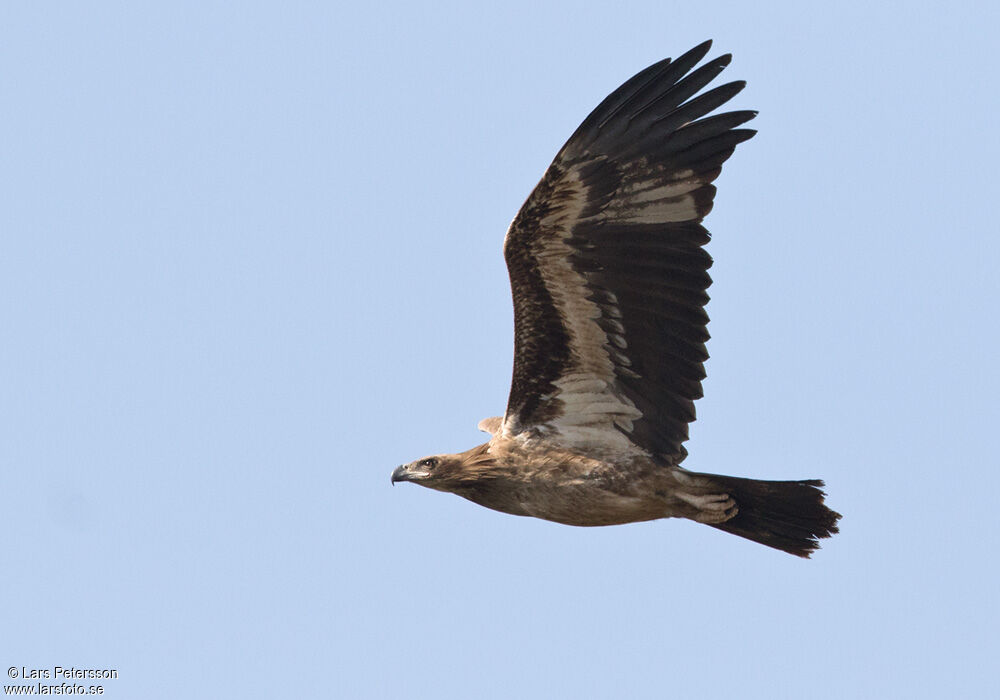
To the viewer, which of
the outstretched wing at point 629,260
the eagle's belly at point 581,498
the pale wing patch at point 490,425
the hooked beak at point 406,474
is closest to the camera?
the outstretched wing at point 629,260

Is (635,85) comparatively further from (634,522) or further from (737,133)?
(634,522)

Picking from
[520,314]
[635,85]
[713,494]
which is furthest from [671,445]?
[635,85]

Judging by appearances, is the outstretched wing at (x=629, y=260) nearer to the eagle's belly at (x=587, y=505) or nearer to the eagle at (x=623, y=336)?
the eagle at (x=623, y=336)

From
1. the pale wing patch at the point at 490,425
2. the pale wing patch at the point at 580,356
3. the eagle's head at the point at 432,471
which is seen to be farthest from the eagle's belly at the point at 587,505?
the pale wing patch at the point at 490,425

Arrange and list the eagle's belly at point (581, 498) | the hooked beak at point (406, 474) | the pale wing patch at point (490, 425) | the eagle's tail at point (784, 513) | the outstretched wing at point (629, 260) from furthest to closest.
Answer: the pale wing patch at point (490, 425) < the hooked beak at point (406, 474) < the eagle's tail at point (784, 513) < the eagle's belly at point (581, 498) < the outstretched wing at point (629, 260)

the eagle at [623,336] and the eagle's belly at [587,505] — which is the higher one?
the eagle at [623,336]

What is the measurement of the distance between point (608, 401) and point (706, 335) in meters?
0.85

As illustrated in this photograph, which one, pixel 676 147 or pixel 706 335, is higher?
pixel 676 147

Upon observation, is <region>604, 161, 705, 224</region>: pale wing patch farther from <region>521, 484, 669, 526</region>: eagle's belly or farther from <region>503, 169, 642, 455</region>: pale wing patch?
<region>521, 484, 669, 526</region>: eagle's belly

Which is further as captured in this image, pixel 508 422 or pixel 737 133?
pixel 508 422

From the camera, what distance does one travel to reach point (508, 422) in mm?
14359

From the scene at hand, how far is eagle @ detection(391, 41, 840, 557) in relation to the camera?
13.5 metres

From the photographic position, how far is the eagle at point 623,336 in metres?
13.5

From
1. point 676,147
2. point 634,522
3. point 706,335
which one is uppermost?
point 676,147
